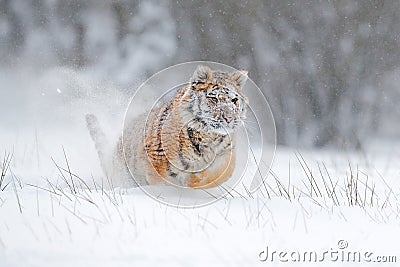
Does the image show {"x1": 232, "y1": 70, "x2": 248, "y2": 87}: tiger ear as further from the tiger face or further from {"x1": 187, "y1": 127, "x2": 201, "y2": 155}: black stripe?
{"x1": 187, "y1": 127, "x2": 201, "y2": 155}: black stripe

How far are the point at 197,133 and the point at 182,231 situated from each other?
0.76 meters

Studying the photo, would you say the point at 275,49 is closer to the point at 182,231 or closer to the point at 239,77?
the point at 239,77

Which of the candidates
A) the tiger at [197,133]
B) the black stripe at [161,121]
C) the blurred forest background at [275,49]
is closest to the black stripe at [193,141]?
the tiger at [197,133]

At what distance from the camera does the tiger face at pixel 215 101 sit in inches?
134

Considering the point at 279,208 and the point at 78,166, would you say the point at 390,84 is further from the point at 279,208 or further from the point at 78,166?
the point at 279,208

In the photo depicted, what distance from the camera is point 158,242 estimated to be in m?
2.87

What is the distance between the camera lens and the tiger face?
340cm

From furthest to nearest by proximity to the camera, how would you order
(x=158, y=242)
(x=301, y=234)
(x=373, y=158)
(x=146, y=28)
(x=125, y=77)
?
1. (x=146, y=28)
2. (x=125, y=77)
3. (x=373, y=158)
4. (x=301, y=234)
5. (x=158, y=242)

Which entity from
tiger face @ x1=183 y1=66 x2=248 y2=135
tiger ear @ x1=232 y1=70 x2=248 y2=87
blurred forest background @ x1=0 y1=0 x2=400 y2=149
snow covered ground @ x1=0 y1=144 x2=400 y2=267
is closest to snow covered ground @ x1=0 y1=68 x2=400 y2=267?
snow covered ground @ x1=0 y1=144 x2=400 y2=267

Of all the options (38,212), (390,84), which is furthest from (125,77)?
→ (38,212)

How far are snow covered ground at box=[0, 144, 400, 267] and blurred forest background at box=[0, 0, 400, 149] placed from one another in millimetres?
5698

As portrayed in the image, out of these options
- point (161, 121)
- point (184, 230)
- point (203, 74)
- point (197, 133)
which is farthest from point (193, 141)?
point (184, 230)

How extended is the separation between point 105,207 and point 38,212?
0.35 m

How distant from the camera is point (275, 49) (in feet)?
31.6
